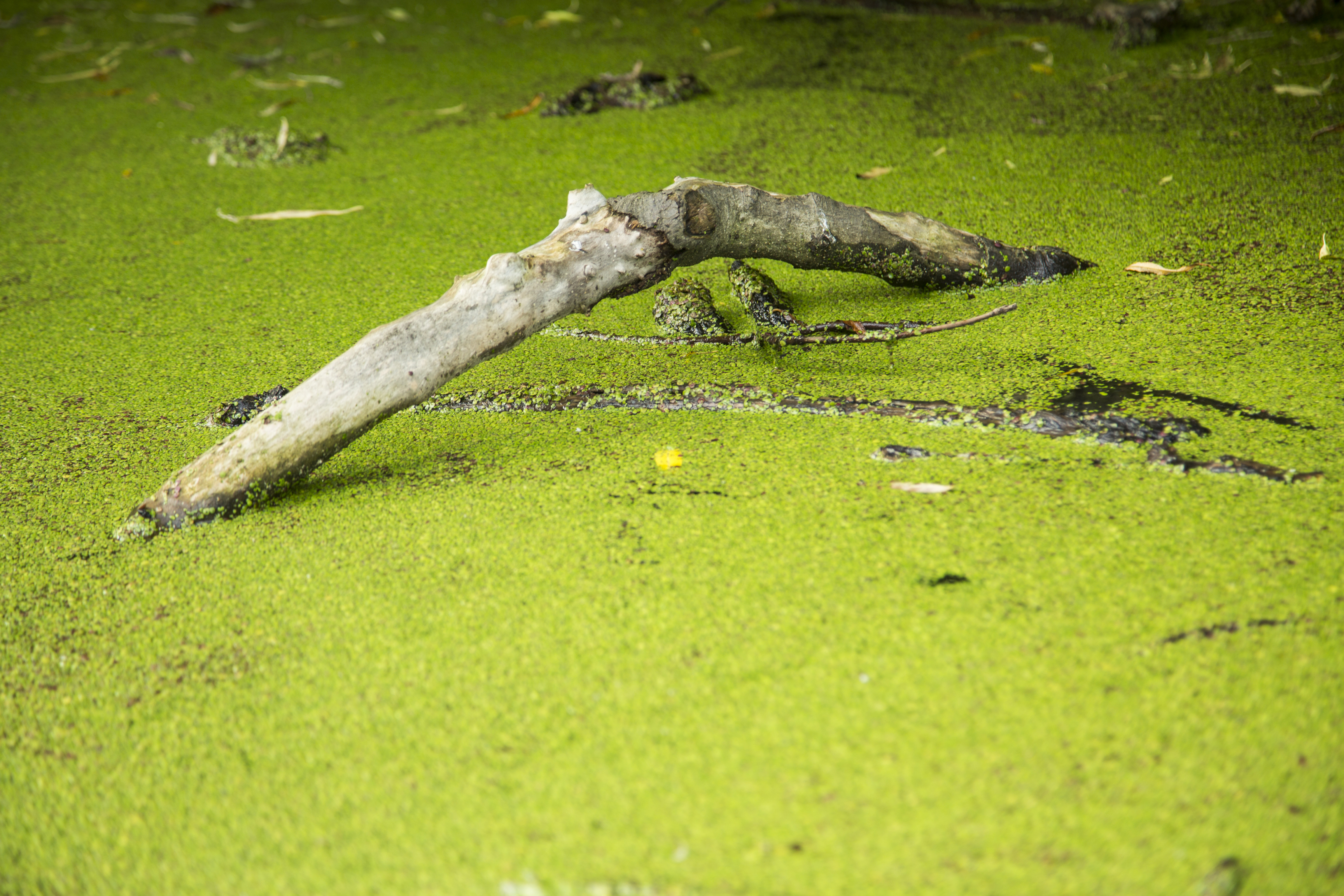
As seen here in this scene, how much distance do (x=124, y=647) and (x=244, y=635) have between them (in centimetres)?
15

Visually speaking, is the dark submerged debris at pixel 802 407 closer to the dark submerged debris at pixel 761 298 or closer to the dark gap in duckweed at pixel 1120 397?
the dark gap in duckweed at pixel 1120 397

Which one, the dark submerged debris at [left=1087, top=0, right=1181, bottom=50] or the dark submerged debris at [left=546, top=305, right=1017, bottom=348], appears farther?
the dark submerged debris at [left=1087, top=0, right=1181, bottom=50]

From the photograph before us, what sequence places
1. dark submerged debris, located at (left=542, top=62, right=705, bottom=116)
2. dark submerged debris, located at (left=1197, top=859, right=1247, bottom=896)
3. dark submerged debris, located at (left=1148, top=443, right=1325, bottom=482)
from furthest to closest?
1. dark submerged debris, located at (left=542, top=62, right=705, bottom=116)
2. dark submerged debris, located at (left=1148, top=443, right=1325, bottom=482)
3. dark submerged debris, located at (left=1197, top=859, right=1247, bottom=896)

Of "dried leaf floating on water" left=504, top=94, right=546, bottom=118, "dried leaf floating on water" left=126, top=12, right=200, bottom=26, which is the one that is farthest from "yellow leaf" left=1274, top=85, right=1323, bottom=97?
"dried leaf floating on water" left=126, top=12, right=200, bottom=26

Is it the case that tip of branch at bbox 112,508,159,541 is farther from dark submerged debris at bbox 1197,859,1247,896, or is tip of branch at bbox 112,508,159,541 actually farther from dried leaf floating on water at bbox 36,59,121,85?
dried leaf floating on water at bbox 36,59,121,85

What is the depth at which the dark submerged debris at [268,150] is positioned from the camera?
2863mm

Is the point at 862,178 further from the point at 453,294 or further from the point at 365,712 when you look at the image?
the point at 365,712

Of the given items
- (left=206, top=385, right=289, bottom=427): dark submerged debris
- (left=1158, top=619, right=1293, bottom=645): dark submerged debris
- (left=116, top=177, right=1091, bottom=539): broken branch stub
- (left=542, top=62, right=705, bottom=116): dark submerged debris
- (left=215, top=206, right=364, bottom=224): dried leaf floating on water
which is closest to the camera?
(left=1158, top=619, right=1293, bottom=645): dark submerged debris

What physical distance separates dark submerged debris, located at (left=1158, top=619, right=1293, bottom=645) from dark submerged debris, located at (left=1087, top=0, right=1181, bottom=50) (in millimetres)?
2697

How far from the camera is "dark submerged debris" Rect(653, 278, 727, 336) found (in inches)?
74.4

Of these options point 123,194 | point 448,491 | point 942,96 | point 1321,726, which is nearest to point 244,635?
point 448,491

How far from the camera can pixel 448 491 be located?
4.72 feet

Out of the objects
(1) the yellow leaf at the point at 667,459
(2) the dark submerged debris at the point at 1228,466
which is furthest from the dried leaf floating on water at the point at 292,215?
(2) the dark submerged debris at the point at 1228,466

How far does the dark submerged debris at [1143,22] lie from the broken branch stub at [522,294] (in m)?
1.85
